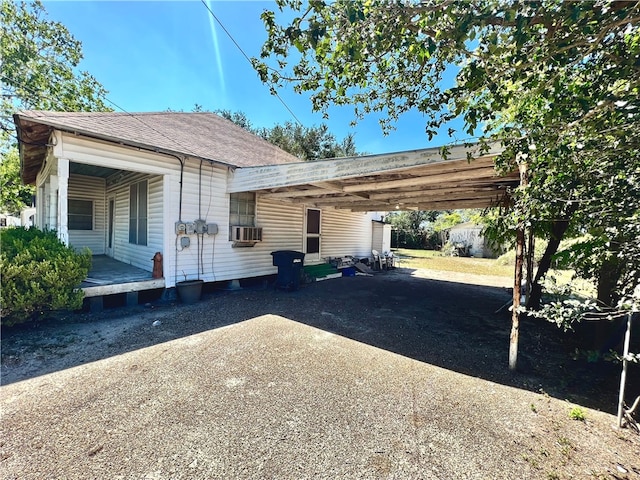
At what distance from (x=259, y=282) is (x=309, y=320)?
3577 millimetres

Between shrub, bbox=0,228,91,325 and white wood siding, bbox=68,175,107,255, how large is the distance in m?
5.63

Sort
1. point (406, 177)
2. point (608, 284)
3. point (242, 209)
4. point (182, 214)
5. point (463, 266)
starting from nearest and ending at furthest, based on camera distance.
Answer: point (608, 284) → point (406, 177) → point (182, 214) → point (242, 209) → point (463, 266)

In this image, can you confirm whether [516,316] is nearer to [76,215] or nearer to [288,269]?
[288,269]

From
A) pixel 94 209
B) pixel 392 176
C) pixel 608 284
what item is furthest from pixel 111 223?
pixel 608 284

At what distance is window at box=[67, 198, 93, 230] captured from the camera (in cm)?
907

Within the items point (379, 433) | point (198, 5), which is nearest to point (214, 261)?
point (198, 5)

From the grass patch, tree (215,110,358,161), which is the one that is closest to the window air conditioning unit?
the grass patch

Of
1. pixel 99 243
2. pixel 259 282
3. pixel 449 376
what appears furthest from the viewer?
pixel 99 243

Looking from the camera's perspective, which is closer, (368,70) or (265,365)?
(368,70)

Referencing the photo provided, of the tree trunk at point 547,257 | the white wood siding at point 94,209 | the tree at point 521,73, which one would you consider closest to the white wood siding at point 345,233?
the tree trunk at point 547,257

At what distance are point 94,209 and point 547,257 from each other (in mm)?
13053

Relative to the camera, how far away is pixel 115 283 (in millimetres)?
5320

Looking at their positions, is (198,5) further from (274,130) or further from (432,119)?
(274,130)

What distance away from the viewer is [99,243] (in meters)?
9.62
